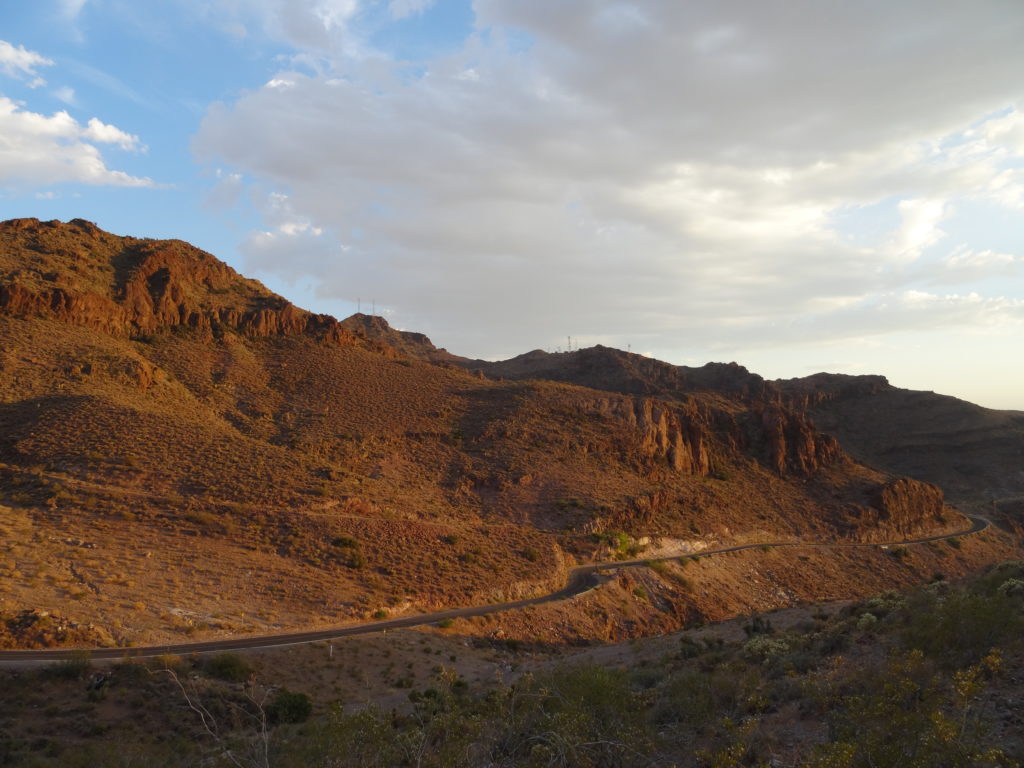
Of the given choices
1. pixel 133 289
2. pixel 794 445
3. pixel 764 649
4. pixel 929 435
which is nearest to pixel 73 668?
pixel 764 649

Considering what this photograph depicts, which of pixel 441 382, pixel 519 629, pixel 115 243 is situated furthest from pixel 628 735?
pixel 115 243

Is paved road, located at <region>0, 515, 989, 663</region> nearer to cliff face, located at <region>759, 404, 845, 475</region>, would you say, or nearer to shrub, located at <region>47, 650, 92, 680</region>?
shrub, located at <region>47, 650, 92, 680</region>

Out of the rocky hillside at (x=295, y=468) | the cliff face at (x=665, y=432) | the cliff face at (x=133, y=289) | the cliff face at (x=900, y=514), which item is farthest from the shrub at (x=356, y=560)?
the cliff face at (x=900, y=514)

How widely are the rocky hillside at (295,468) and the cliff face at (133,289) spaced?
272 mm

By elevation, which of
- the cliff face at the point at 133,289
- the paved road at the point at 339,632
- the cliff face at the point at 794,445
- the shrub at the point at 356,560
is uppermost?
the cliff face at the point at 133,289

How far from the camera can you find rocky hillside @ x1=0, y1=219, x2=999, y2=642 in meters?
29.0

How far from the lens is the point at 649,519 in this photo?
49.8 metres

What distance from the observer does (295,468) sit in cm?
4272

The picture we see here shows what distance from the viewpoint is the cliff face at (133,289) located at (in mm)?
56375

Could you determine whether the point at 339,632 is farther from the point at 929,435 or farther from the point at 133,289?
the point at 929,435

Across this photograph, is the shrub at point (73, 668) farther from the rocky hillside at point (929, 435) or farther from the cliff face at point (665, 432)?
the rocky hillside at point (929, 435)

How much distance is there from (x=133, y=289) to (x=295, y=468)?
34867 millimetres

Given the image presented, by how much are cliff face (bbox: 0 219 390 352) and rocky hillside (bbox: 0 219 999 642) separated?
0.89ft

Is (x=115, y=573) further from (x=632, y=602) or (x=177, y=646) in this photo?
(x=632, y=602)
